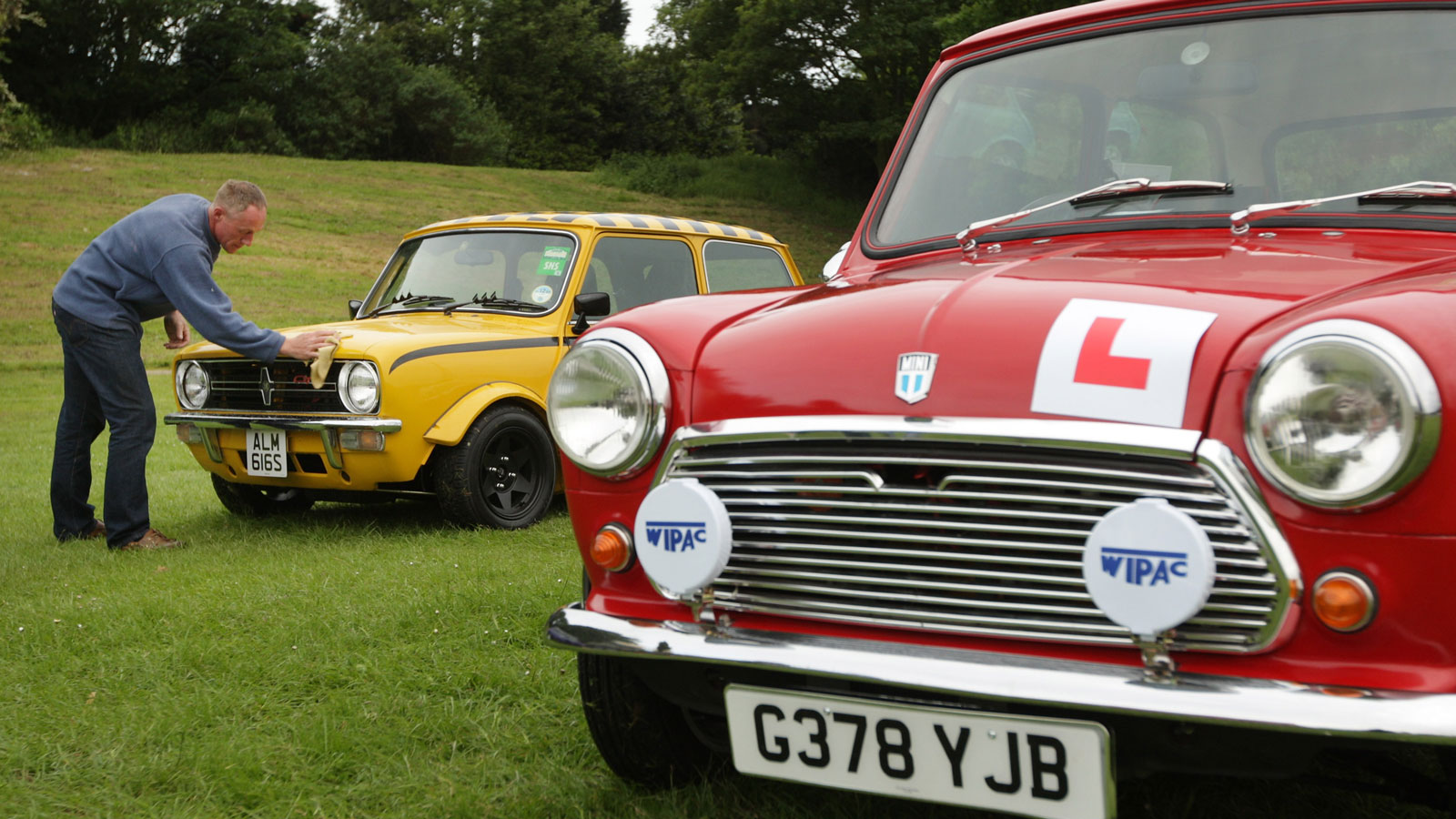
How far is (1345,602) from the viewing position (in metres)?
1.74

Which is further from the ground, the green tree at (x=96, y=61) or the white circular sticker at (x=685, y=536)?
the green tree at (x=96, y=61)

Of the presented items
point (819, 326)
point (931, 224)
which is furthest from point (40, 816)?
point (931, 224)

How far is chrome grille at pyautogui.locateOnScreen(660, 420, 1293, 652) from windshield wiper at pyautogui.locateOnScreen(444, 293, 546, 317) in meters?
4.33

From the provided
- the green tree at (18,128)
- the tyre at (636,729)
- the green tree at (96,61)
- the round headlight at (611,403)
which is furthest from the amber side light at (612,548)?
the green tree at (96,61)

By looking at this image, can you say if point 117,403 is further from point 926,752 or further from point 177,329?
point 926,752

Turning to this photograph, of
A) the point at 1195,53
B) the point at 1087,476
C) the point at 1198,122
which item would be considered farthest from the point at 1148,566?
the point at 1195,53

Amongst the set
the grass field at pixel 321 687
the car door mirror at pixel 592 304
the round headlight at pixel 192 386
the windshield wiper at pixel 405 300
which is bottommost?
the grass field at pixel 321 687

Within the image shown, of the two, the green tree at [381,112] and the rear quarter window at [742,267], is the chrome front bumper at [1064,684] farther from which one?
the green tree at [381,112]

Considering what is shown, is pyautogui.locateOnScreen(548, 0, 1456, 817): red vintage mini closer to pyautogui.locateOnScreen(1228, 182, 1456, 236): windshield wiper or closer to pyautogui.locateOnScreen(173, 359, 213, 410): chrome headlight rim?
pyautogui.locateOnScreen(1228, 182, 1456, 236): windshield wiper

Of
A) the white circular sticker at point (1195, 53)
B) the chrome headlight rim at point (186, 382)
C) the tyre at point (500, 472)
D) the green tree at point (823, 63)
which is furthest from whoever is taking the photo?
the green tree at point (823, 63)

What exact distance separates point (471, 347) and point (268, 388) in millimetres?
976

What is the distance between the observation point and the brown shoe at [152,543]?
18.0ft

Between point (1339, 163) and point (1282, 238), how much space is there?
274 millimetres

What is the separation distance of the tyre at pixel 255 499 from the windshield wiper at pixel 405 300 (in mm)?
1087
